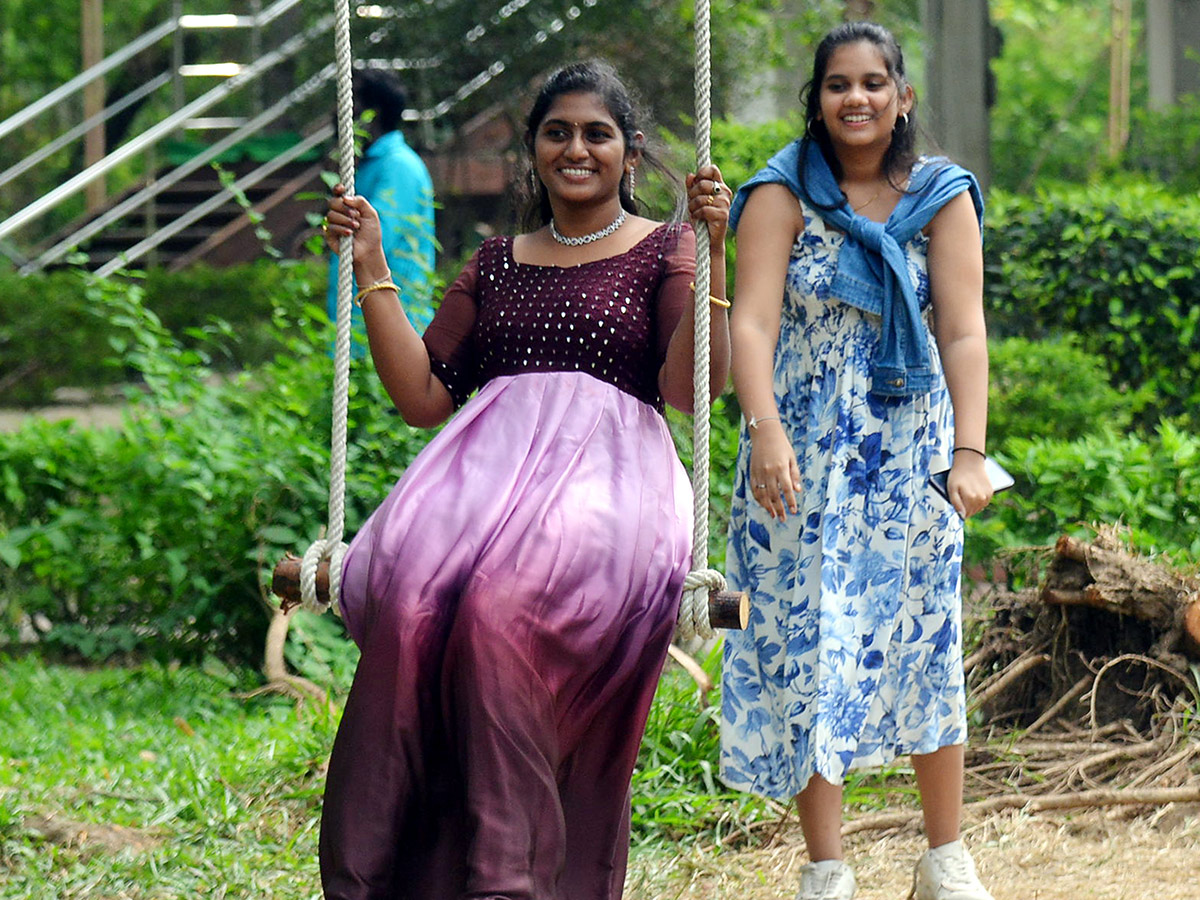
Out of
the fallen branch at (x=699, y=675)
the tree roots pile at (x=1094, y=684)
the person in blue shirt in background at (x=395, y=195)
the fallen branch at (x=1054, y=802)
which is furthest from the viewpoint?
the person in blue shirt in background at (x=395, y=195)

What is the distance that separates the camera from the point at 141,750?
14.8 ft

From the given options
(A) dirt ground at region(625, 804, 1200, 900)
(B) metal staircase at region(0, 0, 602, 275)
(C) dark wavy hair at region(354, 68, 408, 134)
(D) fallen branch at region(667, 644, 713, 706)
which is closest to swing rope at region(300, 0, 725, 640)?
(A) dirt ground at region(625, 804, 1200, 900)

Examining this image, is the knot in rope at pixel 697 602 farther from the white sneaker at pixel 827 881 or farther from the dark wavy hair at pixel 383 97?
the dark wavy hair at pixel 383 97

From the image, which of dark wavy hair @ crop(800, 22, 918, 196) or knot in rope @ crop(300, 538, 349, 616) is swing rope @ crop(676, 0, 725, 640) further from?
knot in rope @ crop(300, 538, 349, 616)

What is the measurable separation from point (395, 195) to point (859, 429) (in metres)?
2.69

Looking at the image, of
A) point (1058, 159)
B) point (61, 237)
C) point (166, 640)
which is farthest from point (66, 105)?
point (166, 640)

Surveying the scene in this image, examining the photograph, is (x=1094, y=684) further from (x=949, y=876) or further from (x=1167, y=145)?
(x=1167, y=145)

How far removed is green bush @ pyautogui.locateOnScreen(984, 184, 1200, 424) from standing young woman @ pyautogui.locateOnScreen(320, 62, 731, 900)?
3.92 m

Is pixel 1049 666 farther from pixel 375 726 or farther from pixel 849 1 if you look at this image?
pixel 849 1

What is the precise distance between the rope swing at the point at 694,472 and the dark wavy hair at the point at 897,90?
12.6 inches

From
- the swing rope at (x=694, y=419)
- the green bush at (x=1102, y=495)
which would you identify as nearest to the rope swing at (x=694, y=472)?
the swing rope at (x=694, y=419)

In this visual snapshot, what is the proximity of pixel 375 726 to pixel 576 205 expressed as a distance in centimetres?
114

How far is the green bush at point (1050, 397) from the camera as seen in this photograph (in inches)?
246

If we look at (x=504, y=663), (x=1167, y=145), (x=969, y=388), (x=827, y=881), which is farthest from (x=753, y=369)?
(x=1167, y=145)
